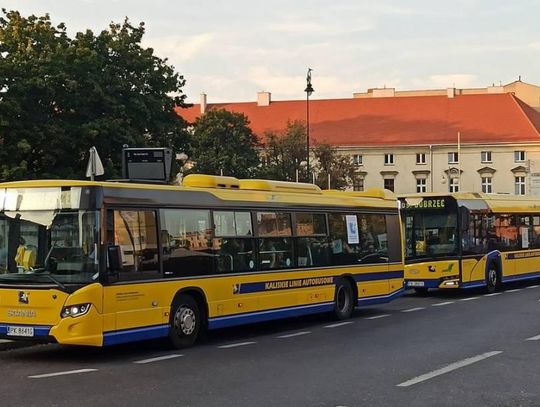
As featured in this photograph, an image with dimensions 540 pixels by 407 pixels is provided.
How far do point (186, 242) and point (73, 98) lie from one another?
80.2 feet

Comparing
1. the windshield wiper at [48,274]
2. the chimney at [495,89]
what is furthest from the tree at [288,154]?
the windshield wiper at [48,274]

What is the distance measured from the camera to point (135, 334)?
38.1ft

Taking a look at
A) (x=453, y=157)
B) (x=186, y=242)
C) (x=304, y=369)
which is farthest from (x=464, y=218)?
(x=453, y=157)

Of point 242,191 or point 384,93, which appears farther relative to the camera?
point 384,93

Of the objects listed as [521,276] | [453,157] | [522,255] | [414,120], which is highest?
[414,120]

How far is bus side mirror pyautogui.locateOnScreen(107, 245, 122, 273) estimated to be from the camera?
36.4 ft

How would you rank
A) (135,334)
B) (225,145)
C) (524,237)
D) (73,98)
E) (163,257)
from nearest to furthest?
(135,334), (163,257), (524,237), (73,98), (225,145)

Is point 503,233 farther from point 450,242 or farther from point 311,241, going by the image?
point 311,241

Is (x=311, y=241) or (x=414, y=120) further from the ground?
(x=414, y=120)

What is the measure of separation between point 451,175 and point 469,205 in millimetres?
79526

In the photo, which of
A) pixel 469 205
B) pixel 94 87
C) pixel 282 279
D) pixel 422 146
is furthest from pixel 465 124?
pixel 282 279

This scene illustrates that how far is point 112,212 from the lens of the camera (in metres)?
11.4

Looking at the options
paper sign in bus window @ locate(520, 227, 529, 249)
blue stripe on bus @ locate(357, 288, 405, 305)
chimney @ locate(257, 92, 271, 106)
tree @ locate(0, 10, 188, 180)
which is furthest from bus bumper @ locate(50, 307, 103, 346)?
chimney @ locate(257, 92, 271, 106)

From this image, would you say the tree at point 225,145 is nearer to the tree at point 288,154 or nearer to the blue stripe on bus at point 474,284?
the tree at point 288,154
